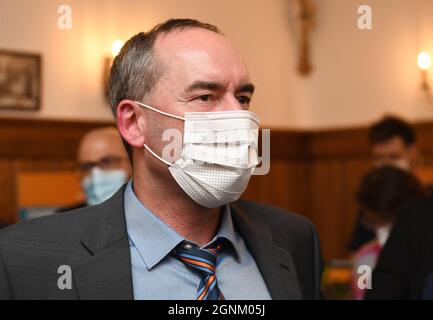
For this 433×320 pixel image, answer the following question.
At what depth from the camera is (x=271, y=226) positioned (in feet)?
6.54

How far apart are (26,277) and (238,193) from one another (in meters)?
0.56

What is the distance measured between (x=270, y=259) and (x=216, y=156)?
33 cm

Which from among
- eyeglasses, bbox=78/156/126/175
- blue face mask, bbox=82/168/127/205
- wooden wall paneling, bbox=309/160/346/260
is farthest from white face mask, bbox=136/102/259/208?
wooden wall paneling, bbox=309/160/346/260

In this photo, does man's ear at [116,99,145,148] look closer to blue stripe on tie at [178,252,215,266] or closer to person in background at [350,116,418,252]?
blue stripe on tie at [178,252,215,266]

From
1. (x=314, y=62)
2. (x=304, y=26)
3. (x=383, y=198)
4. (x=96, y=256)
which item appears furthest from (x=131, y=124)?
(x=314, y=62)

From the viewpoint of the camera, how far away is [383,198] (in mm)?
3566

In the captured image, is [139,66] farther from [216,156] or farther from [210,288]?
[210,288]

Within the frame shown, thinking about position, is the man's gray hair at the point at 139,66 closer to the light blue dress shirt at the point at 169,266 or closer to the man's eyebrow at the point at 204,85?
the man's eyebrow at the point at 204,85

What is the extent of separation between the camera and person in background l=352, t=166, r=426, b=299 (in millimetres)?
3566

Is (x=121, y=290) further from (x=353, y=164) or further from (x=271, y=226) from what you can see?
(x=353, y=164)

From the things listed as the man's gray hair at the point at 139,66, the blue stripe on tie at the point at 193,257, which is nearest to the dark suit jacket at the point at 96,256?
the blue stripe on tie at the point at 193,257

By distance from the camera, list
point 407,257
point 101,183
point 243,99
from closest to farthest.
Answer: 1. point 243,99
2. point 407,257
3. point 101,183

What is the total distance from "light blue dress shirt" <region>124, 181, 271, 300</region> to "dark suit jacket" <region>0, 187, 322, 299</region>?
0.03m

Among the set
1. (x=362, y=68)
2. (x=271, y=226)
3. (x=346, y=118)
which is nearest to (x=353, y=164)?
(x=346, y=118)
